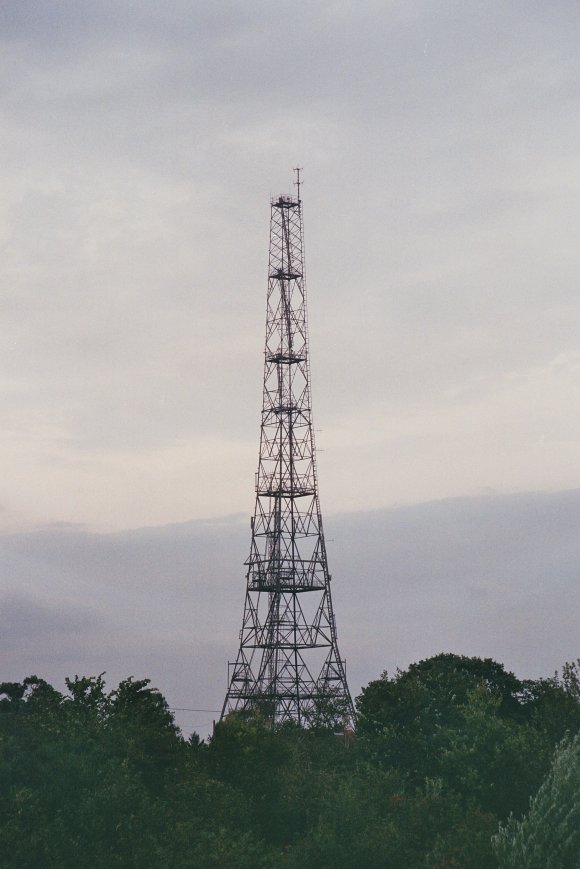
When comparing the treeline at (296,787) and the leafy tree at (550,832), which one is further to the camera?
the treeline at (296,787)

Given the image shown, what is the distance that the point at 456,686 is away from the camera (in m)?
97.1

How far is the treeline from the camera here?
55.8 meters

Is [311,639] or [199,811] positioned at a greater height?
[311,639]

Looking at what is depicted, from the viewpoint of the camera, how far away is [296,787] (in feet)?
241

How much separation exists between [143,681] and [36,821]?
32090 mm

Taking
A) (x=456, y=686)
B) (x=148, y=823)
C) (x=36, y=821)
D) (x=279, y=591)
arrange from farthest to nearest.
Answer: (x=279, y=591) → (x=456, y=686) → (x=148, y=823) → (x=36, y=821)

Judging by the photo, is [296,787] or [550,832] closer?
[550,832]

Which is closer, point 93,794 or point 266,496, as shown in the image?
point 93,794

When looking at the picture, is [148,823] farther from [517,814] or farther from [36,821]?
[517,814]

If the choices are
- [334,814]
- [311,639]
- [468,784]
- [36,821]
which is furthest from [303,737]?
[36,821]

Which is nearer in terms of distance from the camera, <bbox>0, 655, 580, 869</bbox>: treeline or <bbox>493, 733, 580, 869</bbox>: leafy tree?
<bbox>493, 733, 580, 869</bbox>: leafy tree

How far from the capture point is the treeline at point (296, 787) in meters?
55.8

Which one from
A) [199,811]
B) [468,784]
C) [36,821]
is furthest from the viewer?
[468,784]

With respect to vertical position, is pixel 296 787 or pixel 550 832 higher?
pixel 296 787
